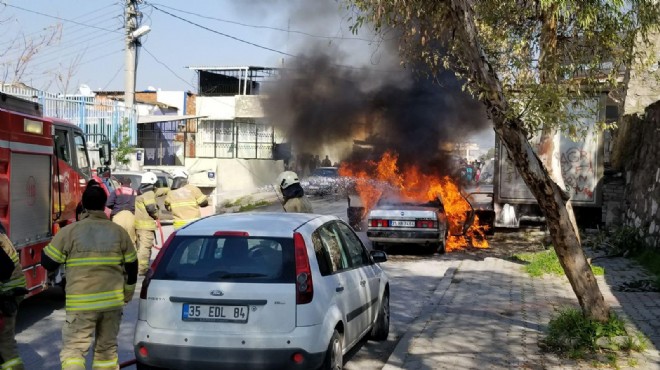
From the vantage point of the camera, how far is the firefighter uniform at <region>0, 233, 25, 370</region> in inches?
179

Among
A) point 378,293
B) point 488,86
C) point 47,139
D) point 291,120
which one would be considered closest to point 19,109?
point 47,139

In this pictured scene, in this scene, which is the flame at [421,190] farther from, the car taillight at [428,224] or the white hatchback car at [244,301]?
the white hatchback car at [244,301]

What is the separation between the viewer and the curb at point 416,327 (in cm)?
603

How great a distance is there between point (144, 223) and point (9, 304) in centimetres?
608

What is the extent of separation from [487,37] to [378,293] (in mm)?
5451

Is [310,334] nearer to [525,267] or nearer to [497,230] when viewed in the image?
[525,267]

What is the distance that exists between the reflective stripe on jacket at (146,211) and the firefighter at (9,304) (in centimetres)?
578

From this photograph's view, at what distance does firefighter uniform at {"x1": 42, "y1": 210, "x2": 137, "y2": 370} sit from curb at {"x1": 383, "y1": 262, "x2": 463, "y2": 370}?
2392mm

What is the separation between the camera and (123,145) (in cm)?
2408

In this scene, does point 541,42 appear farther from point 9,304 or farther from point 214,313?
point 9,304

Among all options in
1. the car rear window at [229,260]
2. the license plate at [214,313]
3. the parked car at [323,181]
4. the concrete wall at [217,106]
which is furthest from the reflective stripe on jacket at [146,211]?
the concrete wall at [217,106]

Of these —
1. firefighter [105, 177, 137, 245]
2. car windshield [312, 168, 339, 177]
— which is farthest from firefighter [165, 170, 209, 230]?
car windshield [312, 168, 339, 177]

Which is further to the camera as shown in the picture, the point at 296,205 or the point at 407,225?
the point at 407,225

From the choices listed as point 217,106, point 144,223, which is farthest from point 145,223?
point 217,106
